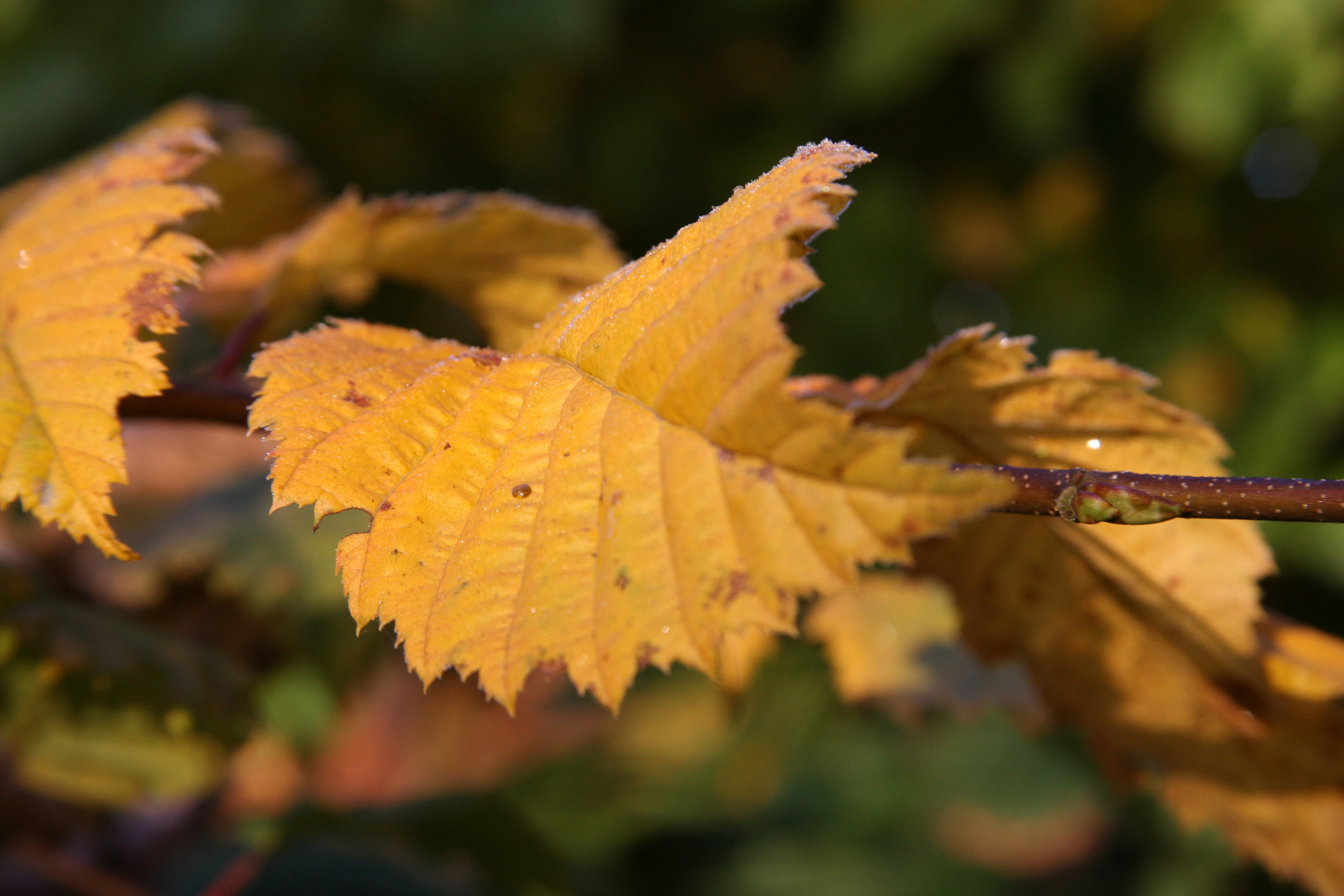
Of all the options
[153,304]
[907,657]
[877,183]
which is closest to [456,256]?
[153,304]

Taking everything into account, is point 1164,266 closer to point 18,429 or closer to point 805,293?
point 805,293

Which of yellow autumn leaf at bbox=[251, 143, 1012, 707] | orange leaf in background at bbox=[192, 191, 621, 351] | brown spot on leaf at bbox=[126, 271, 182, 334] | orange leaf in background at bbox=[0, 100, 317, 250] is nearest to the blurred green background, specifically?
orange leaf in background at bbox=[0, 100, 317, 250]

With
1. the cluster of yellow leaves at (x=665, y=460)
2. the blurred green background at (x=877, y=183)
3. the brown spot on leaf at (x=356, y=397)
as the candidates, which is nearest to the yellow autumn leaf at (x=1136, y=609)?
the cluster of yellow leaves at (x=665, y=460)

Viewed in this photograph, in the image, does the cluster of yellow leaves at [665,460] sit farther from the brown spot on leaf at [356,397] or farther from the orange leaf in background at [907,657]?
the orange leaf in background at [907,657]

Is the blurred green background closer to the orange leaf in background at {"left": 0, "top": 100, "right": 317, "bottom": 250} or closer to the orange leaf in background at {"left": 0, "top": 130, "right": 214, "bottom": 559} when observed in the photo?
the orange leaf in background at {"left": 0, "top": 100, "right": 317, "bottom": 250}

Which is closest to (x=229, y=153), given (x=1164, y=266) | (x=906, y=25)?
(x=906, y=25)

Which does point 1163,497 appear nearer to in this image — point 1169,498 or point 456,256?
point 1169,498

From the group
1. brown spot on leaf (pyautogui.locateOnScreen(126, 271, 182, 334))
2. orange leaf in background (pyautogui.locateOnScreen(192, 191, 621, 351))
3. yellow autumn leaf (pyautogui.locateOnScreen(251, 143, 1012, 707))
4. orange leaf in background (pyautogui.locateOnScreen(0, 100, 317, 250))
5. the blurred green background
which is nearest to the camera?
yellow autumn leaf (pyautogui.locateOnScreen(251, 143, 1012, 707))
